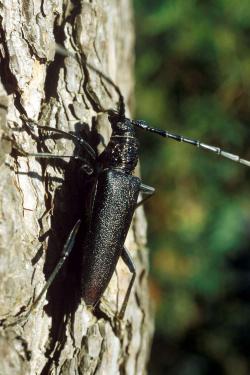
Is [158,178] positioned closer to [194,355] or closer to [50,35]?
[194,355]

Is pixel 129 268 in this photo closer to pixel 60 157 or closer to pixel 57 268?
pixel 57 268

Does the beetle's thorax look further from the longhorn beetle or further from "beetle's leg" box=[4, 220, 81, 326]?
"beetle's leg" box=[4, 220, 81, 326]

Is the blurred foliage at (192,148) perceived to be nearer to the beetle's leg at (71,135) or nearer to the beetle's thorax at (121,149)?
the beetle's thorax at (121,149)

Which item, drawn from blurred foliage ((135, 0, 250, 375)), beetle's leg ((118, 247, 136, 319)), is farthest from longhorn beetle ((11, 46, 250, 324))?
blurred foliage ((135, 0, 250, 375))

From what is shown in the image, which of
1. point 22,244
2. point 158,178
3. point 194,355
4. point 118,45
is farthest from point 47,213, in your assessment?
point 194,355

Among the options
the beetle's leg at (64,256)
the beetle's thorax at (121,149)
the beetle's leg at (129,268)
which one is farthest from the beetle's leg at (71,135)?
the beetle's leg at (129,268)

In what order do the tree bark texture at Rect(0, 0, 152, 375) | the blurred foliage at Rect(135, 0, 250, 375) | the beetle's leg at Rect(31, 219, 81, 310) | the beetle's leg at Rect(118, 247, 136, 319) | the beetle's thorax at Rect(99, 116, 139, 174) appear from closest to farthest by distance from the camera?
1. the tree bark texture at Rect(0, 0, 152, 375)
2. the beetle's leg at Rect(31, 219, 81, 310)
3. the beetle's leg at Rect(118, 247, 136, 319)
4. the beetle's thorax at Rect(99, 116, 139, 174)
5. the blurred foliage at Rect(135, 0, 250, 375)

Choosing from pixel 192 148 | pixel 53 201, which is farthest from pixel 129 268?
pixel 192 148
